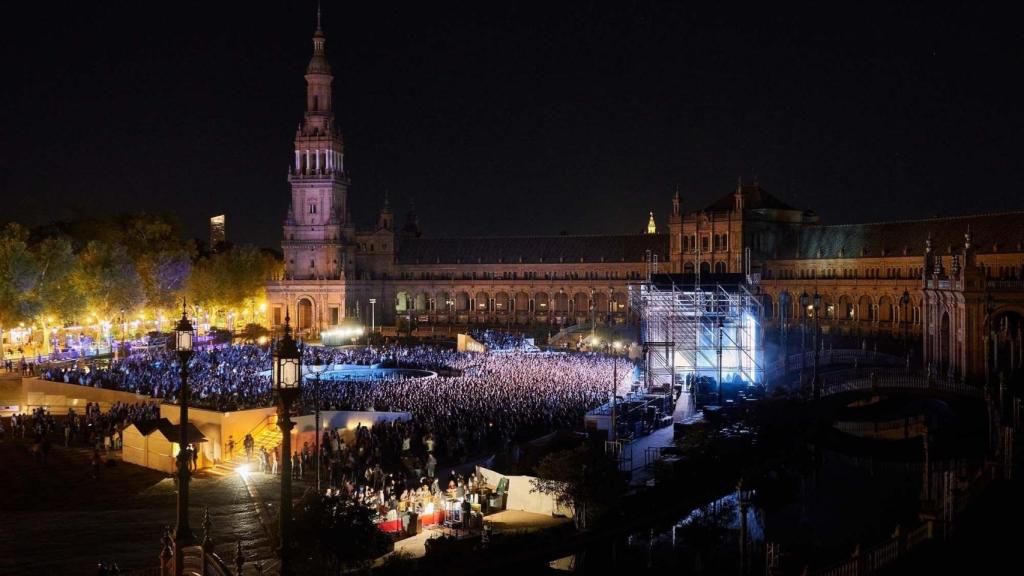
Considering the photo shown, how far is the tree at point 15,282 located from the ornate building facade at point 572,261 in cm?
3565

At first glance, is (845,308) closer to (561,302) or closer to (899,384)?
(561,302)

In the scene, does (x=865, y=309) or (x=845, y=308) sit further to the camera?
(x=845, y=308)

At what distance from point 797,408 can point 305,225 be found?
68931 millimetres

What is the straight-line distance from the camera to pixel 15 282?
56375mm

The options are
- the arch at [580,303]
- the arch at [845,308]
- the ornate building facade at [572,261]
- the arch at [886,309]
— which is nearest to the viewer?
the arch at [886,309]

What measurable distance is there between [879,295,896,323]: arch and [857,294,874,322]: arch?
0.89 meters

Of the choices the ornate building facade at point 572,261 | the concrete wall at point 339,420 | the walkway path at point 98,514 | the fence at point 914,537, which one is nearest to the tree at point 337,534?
the walkway path at point 98,514

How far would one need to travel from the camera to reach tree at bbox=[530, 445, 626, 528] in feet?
71.5

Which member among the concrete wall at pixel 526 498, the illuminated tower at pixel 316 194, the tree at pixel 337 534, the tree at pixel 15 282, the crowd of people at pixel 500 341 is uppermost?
the illuminated tower at pixel 316 194

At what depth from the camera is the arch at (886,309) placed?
71438 millimetres

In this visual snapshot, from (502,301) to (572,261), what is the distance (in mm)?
8206

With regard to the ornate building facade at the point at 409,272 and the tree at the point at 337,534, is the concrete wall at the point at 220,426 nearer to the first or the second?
the tree at the point at 337,534

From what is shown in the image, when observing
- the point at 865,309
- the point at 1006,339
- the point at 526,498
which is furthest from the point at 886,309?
the point at 526,498

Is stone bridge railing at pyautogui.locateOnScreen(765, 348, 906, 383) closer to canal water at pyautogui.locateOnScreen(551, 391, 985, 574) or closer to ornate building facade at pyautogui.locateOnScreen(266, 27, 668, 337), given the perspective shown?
canal water at pyautogui.locateOnScreen(551, 391, 985, 574)
